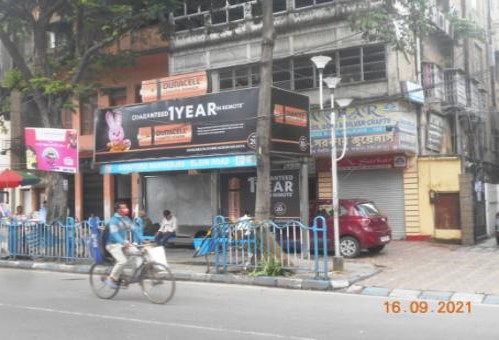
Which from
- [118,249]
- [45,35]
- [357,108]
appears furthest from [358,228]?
[45,35]

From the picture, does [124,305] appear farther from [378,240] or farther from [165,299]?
[378,240]

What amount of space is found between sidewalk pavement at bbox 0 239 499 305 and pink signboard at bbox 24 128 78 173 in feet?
8.96

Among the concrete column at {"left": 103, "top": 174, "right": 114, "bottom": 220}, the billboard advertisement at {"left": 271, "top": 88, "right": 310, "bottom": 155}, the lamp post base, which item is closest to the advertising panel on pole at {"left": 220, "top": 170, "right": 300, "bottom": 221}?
the billboard advertisement at {"left": 271, "top": 88, "right": 310, "bottom": 155}

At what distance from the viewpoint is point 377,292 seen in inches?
437

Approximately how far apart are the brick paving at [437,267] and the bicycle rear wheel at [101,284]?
502 cm

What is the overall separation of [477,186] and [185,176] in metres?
10.4

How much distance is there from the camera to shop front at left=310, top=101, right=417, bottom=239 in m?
20.0

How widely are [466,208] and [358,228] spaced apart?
17.1ft

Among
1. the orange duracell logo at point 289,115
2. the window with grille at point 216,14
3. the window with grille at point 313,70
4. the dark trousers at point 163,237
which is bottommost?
the dark trousers at point 163,237

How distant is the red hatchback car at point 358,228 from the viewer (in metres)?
16.0

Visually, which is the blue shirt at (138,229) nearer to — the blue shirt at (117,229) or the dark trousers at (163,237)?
the blue shirt at (117,229)

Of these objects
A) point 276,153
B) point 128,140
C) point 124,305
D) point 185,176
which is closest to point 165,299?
point 124,305

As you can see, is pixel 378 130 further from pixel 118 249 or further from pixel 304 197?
pixel 118 249

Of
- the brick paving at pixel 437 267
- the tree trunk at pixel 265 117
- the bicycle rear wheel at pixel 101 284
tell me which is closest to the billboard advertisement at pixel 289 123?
the tree trunk at pixel 265 117
